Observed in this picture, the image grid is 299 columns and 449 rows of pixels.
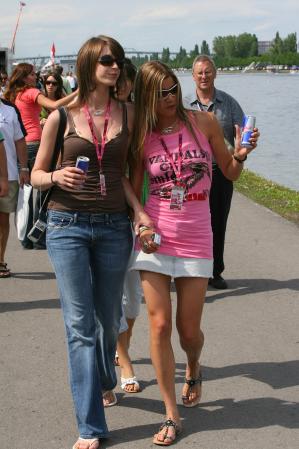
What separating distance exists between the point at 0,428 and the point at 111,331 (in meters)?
0.75

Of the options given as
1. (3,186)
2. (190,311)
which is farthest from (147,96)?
(3,186)

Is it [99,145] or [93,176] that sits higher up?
[99,145]

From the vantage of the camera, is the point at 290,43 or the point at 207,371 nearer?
the point at 207,371

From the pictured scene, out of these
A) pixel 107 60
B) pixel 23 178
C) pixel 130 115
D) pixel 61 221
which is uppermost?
pixel 107 60

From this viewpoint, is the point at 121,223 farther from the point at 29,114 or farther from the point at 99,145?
the point at 29,114

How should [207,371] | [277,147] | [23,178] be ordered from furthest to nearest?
[277,147] < [23,178] < [207,371]

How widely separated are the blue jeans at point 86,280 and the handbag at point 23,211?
3109 mm

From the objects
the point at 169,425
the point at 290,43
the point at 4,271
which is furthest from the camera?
the point at 290,43

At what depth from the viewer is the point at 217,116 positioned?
710 centimetres

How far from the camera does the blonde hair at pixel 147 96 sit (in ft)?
13.9

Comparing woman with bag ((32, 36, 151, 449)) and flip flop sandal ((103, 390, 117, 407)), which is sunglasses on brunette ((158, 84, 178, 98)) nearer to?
woman with bag ((32, 36, 151, 449))

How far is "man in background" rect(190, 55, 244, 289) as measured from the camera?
7000mm

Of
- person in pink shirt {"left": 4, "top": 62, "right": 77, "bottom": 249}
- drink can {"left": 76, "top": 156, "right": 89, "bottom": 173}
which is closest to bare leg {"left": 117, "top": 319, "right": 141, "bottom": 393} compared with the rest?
drink can {"left": 76, "top": 156, "right": 89, "bottom": 173}

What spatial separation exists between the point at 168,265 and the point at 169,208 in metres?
0.28
